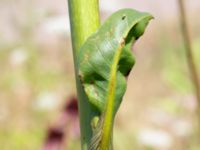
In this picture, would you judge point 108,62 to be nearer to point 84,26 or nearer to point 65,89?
point 84,26

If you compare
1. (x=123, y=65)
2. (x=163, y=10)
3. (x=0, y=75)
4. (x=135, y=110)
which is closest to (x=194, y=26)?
(x=163, y=10)

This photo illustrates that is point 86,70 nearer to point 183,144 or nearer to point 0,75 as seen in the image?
point 183,144

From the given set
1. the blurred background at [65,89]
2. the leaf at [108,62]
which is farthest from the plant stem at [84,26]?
the blurred background at [65,89]

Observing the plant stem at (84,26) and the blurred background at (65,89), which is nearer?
the plant stem at (84,26)

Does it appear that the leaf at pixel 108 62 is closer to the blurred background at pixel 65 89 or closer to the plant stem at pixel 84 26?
the plant stem at pixel 84 26

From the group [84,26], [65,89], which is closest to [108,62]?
[84,26]

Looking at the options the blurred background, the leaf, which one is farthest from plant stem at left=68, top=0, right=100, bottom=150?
the blurred background
